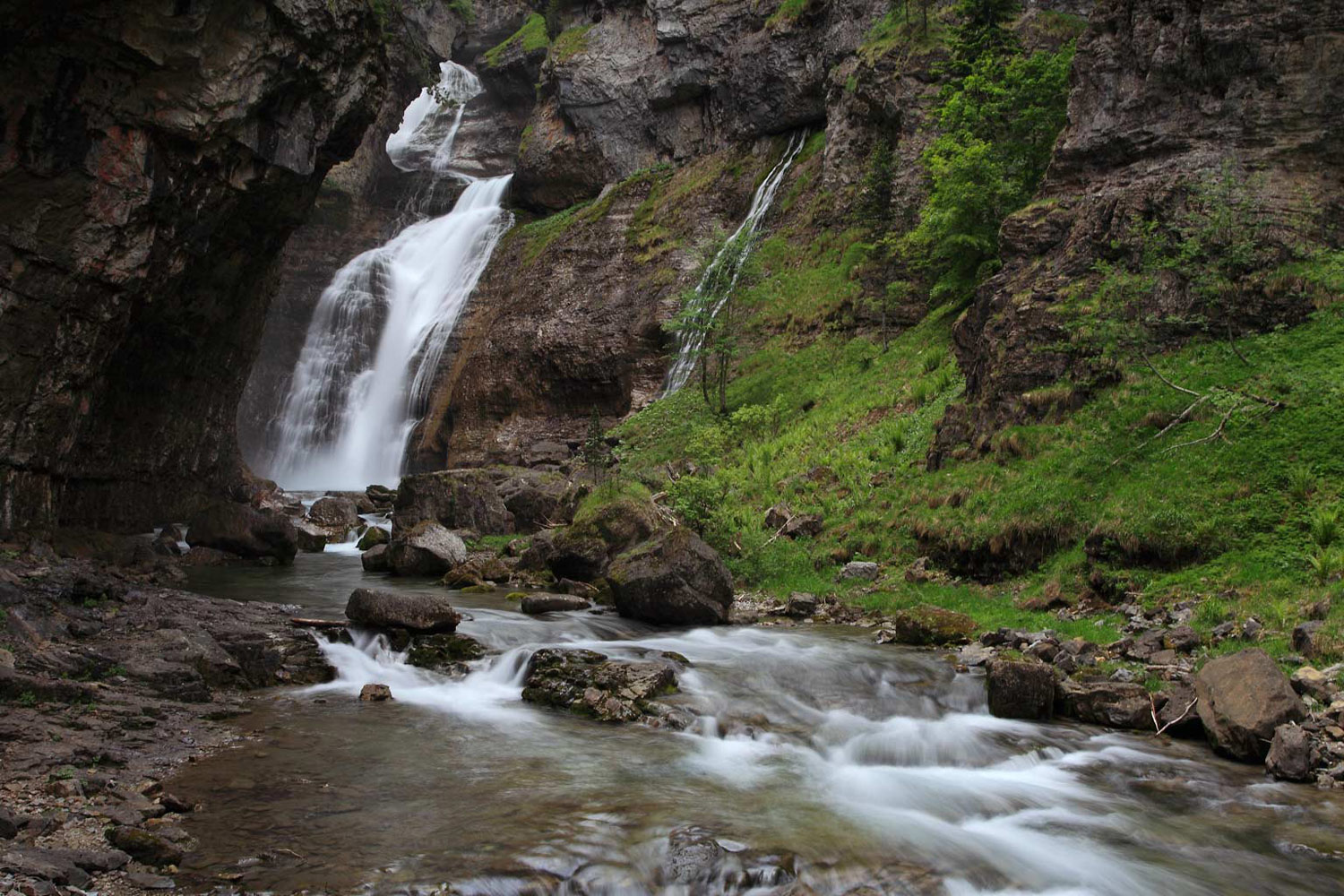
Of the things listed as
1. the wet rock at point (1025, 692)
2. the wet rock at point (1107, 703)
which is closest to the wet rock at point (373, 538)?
the wet rock at point (1025, 692)

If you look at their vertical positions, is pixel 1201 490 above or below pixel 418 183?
below

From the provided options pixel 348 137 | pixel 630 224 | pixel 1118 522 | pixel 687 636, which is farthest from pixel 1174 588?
pixel 630 224

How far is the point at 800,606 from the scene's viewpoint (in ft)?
48.2

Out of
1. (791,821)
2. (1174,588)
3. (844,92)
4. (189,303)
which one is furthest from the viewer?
(844,92)

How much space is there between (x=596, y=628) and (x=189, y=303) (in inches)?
513

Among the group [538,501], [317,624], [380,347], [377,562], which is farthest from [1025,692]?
[380,347]

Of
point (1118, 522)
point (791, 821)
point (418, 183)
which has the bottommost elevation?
point (791, 821)

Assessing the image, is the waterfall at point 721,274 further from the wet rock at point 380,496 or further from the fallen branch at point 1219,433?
the fallen branch at point 1219,433

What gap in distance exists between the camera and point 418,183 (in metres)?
52.6

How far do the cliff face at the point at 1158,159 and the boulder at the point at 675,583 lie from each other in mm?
5939

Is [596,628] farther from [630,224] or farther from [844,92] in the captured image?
[630,224]

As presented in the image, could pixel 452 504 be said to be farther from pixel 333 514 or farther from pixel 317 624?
pixel 317 624

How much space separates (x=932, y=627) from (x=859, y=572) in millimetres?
3437

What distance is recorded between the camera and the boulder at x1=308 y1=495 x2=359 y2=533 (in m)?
27.5
